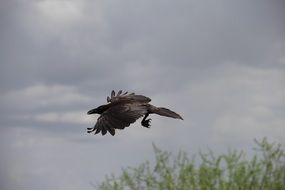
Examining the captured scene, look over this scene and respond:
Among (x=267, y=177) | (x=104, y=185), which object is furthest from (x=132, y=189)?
(x=267, y=177)

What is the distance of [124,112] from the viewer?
16.4m

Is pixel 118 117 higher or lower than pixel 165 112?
lower

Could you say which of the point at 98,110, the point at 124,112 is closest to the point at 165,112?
the point at 124,112


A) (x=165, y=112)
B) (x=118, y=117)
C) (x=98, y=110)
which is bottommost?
(x=118, y=117)

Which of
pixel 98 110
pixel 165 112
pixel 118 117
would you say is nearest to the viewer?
pixel 118 117

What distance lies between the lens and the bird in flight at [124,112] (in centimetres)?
1562

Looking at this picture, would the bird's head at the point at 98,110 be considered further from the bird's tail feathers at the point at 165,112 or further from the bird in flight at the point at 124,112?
the bird's tail feathers at the point at 165,112

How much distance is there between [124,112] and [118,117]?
35 centimetres

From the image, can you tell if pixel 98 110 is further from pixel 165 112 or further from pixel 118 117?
pixel 165 112

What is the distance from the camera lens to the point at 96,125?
15.7 metres

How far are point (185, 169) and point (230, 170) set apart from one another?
35.4 inches

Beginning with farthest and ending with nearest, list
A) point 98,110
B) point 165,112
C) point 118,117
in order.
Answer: point 98,110
point 165,112
point 118,117

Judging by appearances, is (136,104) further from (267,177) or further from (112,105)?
(267,177)

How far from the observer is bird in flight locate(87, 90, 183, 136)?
1562 centimetres
